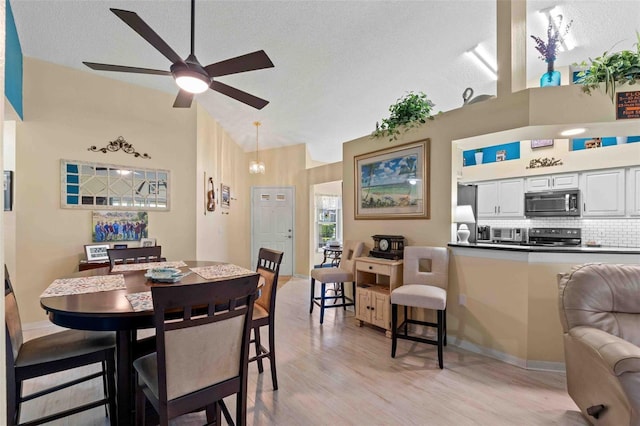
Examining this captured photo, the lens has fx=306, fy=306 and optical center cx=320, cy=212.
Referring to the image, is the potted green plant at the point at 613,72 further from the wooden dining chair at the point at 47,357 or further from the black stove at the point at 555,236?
the wooden dining chair at the point at 47,357

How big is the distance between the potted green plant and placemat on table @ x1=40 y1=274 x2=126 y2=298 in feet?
12.3

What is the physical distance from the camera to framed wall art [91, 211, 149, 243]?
3.63m

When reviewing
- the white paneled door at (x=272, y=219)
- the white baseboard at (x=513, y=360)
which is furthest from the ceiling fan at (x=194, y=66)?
the white paneled door at (x=272, y=219)

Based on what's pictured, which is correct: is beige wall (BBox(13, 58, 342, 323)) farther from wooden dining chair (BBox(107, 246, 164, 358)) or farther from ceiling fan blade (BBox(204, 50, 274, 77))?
ceiling fan blade (BBox(204, 50, 274, 77))

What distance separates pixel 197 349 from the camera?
1350 millimetres

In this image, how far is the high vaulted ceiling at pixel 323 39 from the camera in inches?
102

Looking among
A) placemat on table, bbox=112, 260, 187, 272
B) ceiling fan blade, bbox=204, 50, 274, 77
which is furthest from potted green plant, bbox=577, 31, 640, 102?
placemat on table, bbox=112, 260, 187, 272

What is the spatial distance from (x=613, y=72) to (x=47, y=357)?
4.24 m

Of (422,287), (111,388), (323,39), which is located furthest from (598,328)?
(323,39)

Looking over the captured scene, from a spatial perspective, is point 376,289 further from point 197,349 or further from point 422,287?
point 197,349

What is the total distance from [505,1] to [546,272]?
7.76 ft

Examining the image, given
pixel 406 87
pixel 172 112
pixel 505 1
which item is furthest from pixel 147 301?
pixel 406 87

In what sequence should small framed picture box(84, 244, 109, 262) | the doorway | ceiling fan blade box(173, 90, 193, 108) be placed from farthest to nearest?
1. the doorway
2. small framed picture box(84, 244, 109, 262)
3. ceiling fan blade box(173, 90, 193, 108)

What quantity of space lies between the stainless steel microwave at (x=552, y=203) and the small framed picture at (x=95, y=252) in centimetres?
584
